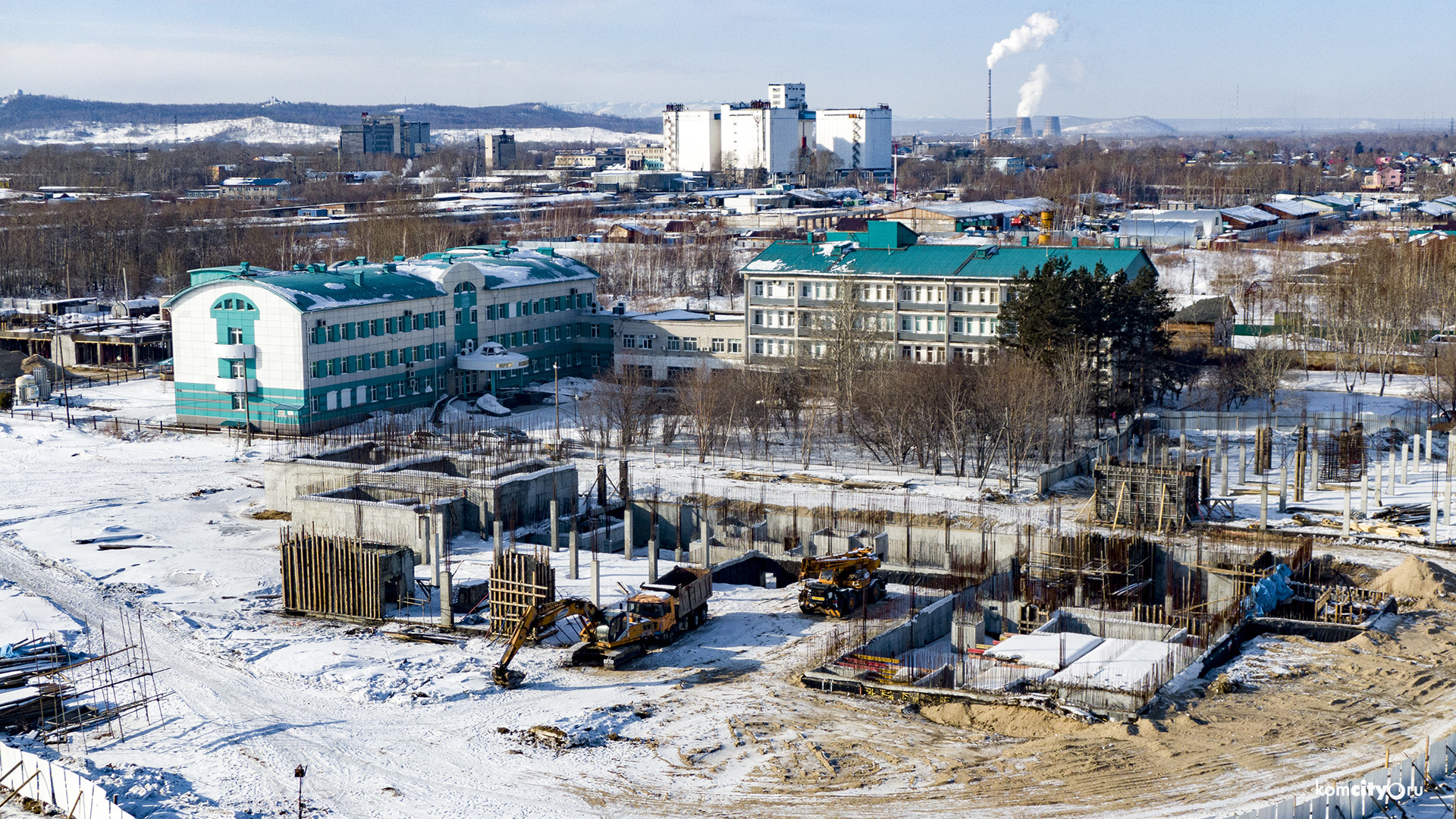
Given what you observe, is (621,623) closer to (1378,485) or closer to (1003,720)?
(1003,720)

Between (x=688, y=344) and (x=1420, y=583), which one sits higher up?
(x=688, y=344)

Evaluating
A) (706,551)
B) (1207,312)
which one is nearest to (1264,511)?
(706,551)

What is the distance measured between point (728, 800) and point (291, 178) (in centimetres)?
16250

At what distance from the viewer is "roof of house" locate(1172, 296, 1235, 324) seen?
53.5 meters

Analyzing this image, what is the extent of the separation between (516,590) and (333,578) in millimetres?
3660

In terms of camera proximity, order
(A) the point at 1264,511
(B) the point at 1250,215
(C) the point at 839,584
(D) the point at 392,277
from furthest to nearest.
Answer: (B) the point at 1250,215 < (D) the point at 392,277 < (A) the point at 1264,511 < (C) the point at 839,584

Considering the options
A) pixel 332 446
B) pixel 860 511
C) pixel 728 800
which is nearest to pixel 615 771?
pixel 728 800

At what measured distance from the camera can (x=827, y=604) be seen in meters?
25.9

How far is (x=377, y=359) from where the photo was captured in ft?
151

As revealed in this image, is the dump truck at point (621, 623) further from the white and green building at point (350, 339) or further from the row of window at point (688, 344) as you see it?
the row of window at point (688, 344)

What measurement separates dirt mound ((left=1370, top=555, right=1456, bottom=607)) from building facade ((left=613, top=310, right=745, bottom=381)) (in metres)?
27.5
